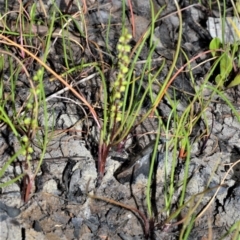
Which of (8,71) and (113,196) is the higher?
(8,71)

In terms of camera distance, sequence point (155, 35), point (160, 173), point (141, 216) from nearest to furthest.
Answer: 1. point (141, 216)
2. point (160, 173)
3. point (155, 35)

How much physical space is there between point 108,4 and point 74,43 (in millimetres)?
236

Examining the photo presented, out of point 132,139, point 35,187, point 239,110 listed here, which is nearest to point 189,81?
point 239,110

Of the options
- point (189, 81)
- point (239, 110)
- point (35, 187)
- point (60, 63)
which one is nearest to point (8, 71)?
point (60, 63)

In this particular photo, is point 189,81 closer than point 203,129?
No

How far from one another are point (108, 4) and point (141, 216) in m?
0.86

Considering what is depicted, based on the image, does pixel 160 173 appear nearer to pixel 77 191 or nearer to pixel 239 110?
pixel 77 191

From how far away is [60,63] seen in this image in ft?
5.49

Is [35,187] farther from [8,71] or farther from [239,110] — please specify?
[239,110]

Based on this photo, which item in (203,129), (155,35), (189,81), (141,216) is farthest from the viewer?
(155,35)

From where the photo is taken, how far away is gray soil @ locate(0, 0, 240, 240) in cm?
129

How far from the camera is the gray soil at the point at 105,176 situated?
1.29 metres

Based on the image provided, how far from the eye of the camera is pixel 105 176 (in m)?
1.40

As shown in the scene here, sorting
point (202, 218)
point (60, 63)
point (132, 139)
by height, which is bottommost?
point (202, 218)
